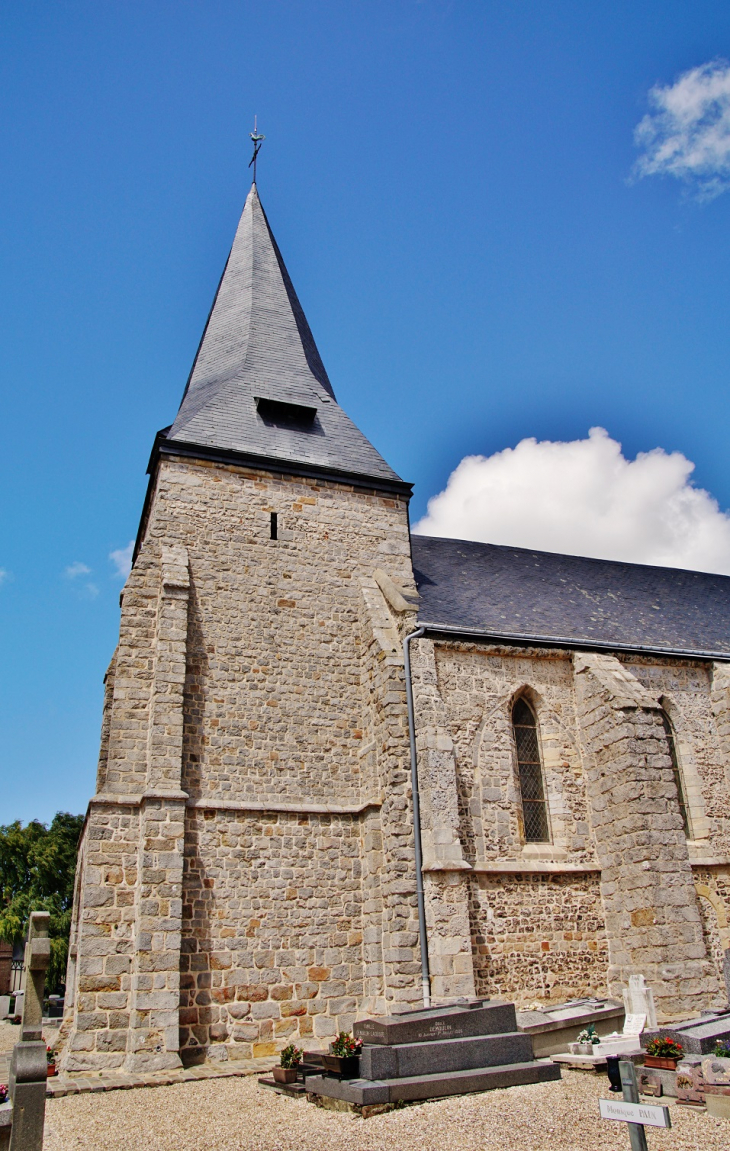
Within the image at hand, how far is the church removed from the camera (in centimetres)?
1001

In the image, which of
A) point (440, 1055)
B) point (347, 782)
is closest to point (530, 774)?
point (347, 782)

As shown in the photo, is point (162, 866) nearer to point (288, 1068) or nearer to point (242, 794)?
point (242, 794)

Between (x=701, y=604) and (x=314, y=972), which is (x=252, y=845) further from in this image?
(x=701, y=604)

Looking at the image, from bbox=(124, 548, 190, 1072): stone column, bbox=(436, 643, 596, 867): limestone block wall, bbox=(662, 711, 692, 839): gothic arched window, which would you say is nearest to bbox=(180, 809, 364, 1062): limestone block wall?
bbox=(124, 548, 190, 1072): stone column

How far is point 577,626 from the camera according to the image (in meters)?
14.2

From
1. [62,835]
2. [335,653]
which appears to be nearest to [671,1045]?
[335,653]

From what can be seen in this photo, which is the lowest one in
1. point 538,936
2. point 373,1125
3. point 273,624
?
point 373,1125

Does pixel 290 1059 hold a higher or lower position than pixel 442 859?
lower

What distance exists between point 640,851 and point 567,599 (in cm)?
564

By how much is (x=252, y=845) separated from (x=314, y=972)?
6.01ft

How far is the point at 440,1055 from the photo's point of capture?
7391 mm

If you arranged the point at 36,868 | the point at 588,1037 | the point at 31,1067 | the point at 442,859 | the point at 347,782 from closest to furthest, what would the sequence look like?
the point at 31,1067, the point at 588,1037, the point at 442,859, the point at 347,782, the point at 36,868

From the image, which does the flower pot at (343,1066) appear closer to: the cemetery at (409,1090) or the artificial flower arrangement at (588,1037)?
the cemetery at (409,1090)

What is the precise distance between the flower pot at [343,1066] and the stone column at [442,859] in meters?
2.57
